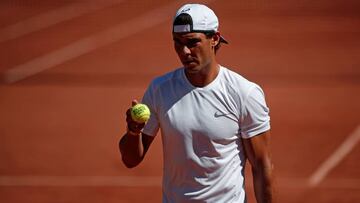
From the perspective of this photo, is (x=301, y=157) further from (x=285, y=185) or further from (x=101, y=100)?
(x=101, y=100)

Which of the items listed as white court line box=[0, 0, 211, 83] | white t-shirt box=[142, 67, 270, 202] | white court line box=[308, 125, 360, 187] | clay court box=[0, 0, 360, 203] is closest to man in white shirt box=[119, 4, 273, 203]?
white t-shirt box=[142, 67, 270, 202]

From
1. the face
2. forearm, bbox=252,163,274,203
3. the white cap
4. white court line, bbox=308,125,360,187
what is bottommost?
white court line, bbox=308,125,360,187

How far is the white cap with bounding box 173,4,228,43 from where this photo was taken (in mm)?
5906

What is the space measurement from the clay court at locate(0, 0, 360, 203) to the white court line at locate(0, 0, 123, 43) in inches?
1.3

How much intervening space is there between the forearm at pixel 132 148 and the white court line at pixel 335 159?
264 inches

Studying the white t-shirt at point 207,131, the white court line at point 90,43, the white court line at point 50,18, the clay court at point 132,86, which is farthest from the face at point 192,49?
the white court line at point 50,18

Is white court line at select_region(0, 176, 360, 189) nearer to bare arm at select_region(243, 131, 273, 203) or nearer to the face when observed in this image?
bare arm at select_region(243, 131, 273, 203)

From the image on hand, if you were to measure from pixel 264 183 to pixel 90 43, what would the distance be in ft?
54.7

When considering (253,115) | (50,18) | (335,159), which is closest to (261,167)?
(253,115)

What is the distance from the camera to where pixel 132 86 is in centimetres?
1784

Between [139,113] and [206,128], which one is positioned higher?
[139,113]

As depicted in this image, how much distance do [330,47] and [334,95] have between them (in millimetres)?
4917

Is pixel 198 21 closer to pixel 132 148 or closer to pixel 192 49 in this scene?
pixel 192 49

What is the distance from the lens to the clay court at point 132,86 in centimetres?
1266
